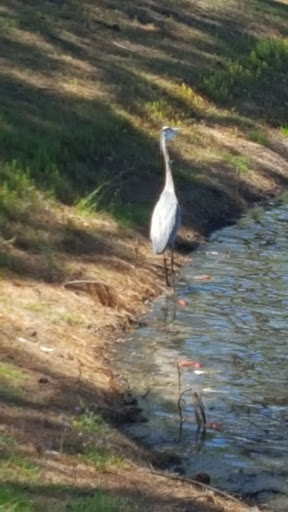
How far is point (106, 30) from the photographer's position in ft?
76.1

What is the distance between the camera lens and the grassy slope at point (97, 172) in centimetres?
887

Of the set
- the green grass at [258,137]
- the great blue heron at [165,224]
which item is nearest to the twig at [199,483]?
the great blue heron at [165,224]

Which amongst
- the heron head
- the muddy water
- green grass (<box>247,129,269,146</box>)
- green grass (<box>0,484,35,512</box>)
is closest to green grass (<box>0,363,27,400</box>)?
the muddy water

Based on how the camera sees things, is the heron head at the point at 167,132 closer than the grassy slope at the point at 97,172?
No

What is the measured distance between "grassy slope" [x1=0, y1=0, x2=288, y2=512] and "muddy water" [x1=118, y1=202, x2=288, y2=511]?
39cm

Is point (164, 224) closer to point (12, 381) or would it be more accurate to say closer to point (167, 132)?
point (167, 132)

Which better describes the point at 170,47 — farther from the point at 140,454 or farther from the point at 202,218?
the point at 140,454

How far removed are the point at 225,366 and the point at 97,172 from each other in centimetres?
529

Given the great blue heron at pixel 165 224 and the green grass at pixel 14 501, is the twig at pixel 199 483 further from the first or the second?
the great blue heron at pixel 165 224

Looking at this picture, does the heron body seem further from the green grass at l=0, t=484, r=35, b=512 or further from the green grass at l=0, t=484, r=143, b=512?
the green grass at l=0, t=484, r=35, b=512

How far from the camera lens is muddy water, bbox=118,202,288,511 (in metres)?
9.80

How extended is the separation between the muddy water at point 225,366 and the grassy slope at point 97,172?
0.39 meters

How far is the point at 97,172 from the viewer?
16.6 metres

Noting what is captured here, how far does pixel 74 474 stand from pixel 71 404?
154 centimetres
